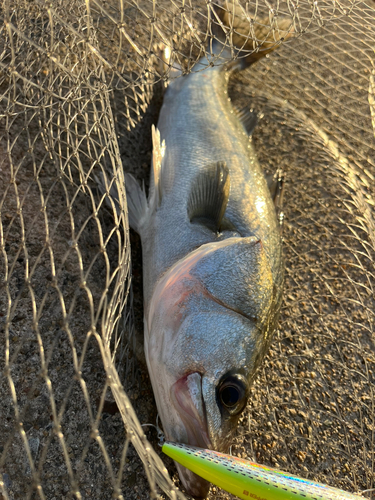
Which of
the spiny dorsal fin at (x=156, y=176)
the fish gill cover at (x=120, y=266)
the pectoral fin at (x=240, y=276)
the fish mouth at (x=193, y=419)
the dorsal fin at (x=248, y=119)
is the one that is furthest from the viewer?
the dorsal fin at (x=248, y=119)

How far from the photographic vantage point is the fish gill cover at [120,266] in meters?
1.86

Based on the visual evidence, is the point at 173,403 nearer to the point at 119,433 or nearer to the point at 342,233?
the point at 119,433

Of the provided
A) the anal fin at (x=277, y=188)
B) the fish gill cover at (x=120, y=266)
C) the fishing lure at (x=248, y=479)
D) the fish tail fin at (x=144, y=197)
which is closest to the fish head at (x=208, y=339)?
the fishing lure at (x=248, y=479)

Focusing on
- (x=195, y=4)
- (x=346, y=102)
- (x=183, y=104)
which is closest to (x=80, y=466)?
(x=183, y=104)

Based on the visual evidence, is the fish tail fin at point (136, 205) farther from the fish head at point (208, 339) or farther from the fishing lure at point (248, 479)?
the fishing lure at point (248, 479)

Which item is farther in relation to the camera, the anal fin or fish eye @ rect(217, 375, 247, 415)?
the anal fin

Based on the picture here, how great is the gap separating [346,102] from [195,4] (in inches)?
73.3

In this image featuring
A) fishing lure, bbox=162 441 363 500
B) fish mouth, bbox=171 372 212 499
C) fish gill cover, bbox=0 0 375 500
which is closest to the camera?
fishing lure, bbox=162 441 363 500

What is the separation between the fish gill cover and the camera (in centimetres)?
186

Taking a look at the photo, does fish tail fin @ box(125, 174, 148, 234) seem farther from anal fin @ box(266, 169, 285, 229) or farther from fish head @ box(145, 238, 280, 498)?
anal fin @ box(266, 169, 285, 229)

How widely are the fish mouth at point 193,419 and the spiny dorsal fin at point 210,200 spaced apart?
3.25ft

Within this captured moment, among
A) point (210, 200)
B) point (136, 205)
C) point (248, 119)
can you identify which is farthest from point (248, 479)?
point (248, 119)

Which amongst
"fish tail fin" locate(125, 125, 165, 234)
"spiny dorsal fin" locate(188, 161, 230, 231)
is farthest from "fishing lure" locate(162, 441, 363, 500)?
"fish tail fin" locate(125, 125, 165, 234)

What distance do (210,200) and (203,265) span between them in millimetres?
510
